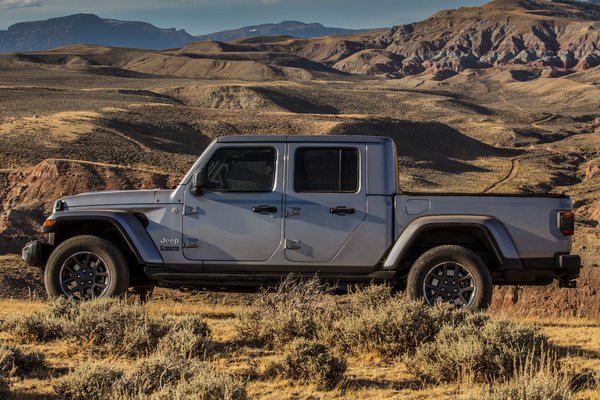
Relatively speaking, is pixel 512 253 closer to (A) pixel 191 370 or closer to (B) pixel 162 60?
(A) pixel 191 370

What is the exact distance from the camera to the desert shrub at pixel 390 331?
21.7 ft

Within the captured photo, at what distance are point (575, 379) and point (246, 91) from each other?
75329 mm

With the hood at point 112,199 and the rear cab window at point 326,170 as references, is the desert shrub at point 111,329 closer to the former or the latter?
the hood at point 112,199

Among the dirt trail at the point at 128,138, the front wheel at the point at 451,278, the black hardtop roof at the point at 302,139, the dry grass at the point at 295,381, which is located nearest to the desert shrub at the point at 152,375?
the dry grass at the point at 295,381

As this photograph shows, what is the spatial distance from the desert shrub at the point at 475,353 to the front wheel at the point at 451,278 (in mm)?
1511

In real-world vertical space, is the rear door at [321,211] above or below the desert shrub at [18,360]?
above

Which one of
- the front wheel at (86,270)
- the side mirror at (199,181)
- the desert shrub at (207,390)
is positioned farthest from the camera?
the front wheel at (86,270)

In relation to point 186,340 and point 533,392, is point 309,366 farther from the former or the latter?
point 533,392

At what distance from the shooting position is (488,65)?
19600 centimetres

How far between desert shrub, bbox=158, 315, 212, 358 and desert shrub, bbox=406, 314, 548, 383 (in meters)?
1.78

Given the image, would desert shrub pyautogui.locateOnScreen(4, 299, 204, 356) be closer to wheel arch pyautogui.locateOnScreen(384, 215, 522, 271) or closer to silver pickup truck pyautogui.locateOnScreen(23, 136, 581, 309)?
silver pickup truck pyautogui.locateOnScreen(23, 136, 581, 309)

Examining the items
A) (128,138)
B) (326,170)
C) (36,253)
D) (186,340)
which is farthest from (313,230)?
(128,138)

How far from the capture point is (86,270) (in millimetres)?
8461

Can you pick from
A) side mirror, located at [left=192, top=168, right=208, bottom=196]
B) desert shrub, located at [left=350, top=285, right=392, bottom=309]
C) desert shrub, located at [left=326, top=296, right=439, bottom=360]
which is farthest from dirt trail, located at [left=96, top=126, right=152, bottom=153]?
desert shrub, located at [left=326, top=296, right=439, bottom=360]
